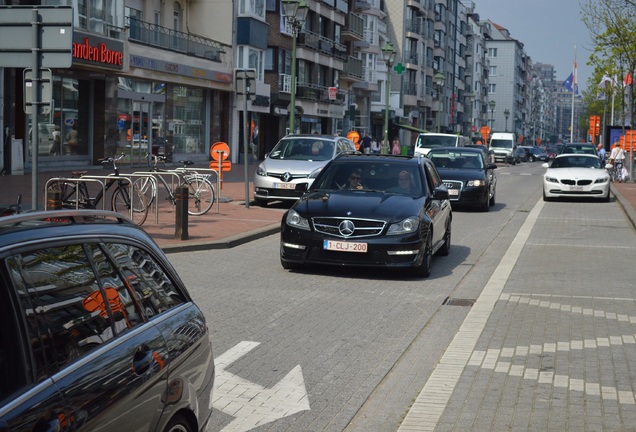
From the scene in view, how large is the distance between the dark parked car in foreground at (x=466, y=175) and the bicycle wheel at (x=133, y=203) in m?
8.03

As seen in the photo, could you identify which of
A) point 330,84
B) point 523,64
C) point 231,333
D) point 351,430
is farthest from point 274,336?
point 523,64

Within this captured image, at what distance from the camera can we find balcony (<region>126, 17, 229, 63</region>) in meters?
37.8

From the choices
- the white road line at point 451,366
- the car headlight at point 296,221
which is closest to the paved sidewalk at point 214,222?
the car headlight at point 296,221

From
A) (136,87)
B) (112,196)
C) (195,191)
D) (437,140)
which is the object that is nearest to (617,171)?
(437,140)

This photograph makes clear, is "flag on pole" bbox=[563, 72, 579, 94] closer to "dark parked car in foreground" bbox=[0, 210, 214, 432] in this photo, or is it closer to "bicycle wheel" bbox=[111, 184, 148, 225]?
"bicycle wheel" bbox=[111, 184, 148, 225]

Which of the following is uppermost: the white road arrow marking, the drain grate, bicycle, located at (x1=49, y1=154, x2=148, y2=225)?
bicycle, located at (x1=49, y1=154, x2=148, y2=225)

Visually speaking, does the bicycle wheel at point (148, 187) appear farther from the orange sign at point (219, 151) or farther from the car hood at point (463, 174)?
the car hood at point (463, 174)

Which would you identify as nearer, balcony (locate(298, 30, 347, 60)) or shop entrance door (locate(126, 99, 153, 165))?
shop entrance door (locate(126, 99, 153, 165))

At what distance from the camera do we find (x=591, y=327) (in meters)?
9.15

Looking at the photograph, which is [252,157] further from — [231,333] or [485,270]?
[231,333]

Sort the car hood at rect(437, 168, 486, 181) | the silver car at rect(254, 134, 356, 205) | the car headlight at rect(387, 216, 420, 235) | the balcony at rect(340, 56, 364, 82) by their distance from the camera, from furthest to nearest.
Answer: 1. the balcony at rect(340, 56, 364, 82)
2. the car hood at rect(437, 168, 486, 181)
3. the silver car at rect(254, 134, 356, 205)
4. the car headlight at rect(387, 216, 420, 235)

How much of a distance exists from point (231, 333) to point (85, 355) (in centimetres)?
521

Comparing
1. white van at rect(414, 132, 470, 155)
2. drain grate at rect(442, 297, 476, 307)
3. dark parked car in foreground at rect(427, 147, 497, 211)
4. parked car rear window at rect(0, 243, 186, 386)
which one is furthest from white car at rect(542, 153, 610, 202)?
parked car rear window at rect(0, 243, 186, 386)

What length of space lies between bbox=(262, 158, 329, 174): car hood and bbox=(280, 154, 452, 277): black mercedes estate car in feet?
32.2
